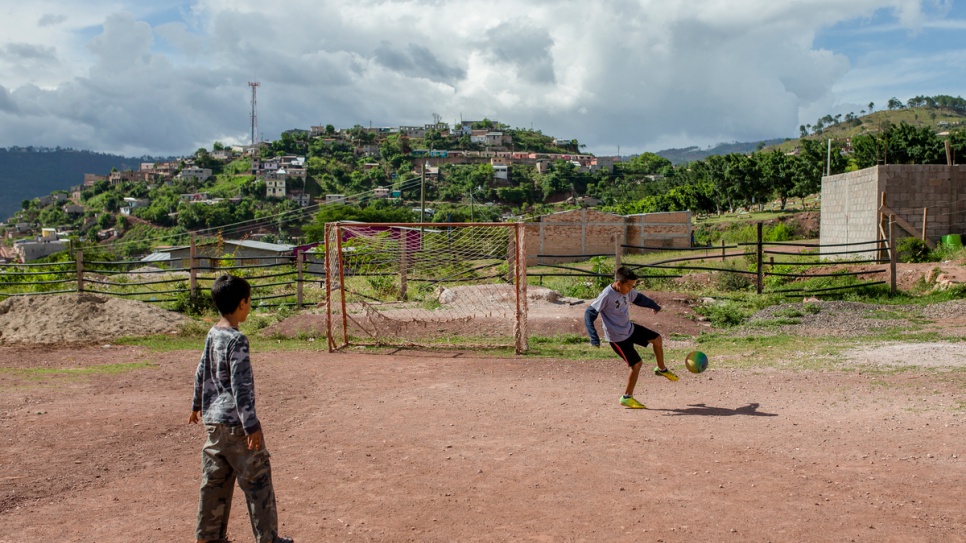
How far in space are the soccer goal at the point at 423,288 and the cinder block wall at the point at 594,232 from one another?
81.7ft

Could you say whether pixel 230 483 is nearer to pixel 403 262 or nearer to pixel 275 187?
pixel 403 262

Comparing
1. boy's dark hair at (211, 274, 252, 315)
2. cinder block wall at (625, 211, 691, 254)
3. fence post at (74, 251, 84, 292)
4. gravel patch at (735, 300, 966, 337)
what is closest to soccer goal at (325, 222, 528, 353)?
gravel patch at (735, 300, 966, 337)

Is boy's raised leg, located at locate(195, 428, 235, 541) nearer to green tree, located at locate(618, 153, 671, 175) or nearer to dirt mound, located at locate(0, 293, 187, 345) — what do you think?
dirt mound, located at locate(0, 293, 187, 345)

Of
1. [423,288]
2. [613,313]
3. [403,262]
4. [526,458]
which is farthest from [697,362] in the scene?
[423,288]

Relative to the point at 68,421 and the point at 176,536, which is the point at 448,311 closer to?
the point at 68,421

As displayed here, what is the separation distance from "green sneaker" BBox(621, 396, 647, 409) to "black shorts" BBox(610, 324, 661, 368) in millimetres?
333

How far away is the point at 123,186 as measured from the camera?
157 metres

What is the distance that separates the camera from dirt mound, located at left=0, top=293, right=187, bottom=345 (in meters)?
13.1

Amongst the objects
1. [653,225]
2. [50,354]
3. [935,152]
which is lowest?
[50,354]

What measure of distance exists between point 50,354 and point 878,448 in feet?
37.8

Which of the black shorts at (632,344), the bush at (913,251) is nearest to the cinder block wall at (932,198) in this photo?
the bush at (913,251)

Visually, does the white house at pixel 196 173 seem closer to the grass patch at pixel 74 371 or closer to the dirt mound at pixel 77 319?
the dirt mound at pixel 77 319

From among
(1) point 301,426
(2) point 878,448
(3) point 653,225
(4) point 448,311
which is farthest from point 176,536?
(3) point 653,225

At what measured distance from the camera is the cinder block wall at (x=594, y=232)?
42.1 metres
